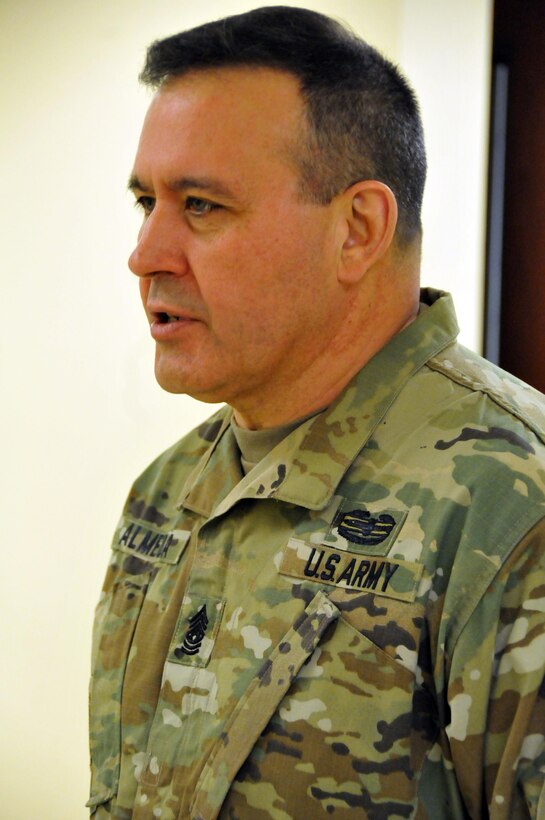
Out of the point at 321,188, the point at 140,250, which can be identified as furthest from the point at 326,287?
the point at 140,250

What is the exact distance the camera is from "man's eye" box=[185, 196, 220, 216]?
1165 millimetres

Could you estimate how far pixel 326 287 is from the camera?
3.87 ft

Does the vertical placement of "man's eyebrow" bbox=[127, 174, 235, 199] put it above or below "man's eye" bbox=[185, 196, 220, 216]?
above

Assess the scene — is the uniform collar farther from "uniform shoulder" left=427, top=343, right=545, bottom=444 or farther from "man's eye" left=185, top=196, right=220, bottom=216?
"man's eye" left=185, top=196, right=220, bottom=216

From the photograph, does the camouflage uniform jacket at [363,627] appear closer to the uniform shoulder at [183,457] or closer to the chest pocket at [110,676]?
the chest pocket at [110,676]

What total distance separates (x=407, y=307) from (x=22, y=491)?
1284 millimetres

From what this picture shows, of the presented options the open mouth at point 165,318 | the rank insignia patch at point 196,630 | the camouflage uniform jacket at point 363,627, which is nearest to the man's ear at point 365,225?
the camouflage uniform jacket at point 363,627

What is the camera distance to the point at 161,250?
118 centimetres

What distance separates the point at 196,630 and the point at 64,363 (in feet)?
3.72

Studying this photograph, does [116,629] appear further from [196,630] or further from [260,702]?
[260,702]

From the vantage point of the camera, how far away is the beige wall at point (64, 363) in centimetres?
212

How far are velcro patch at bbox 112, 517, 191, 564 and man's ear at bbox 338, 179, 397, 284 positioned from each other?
0.42m

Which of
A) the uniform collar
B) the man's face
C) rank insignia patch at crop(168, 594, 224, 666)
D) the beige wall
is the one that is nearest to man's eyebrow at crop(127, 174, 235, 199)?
the man's face

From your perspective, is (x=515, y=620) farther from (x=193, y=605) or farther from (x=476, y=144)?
(x=476, y=144)
